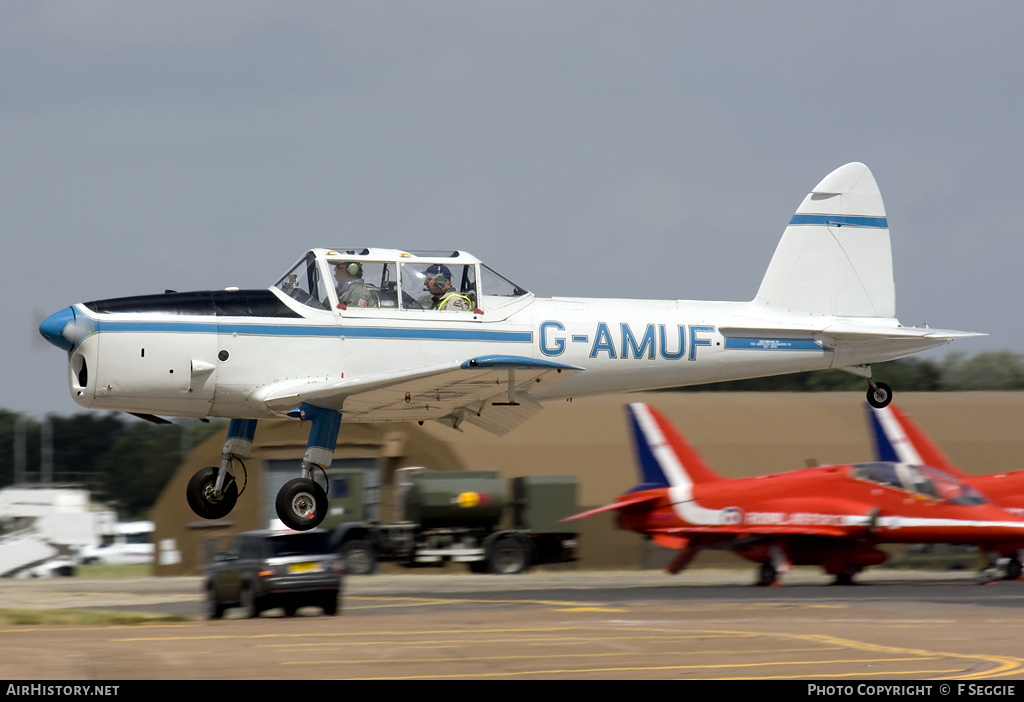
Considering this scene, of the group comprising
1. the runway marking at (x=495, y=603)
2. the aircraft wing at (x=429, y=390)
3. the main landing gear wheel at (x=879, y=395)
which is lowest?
the runway marking at (x=495, y=603)

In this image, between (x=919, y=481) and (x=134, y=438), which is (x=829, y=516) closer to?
(x=919, y=481)

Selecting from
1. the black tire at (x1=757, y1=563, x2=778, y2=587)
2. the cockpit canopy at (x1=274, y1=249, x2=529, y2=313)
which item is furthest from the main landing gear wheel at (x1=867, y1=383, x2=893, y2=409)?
the black tire at (x1=757, y1=563, x2=778, y2=587)

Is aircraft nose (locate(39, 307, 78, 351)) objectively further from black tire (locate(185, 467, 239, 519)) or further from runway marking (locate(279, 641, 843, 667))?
runway marking (locate(279, 641, 843, 667))

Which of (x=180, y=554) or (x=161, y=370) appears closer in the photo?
(x=161, y=370)

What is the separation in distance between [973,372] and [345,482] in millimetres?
40747

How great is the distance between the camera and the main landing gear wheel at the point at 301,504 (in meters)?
12.9

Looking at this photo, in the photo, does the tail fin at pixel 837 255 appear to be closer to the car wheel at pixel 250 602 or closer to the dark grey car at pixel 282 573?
the dark grey car at pixel 282 573

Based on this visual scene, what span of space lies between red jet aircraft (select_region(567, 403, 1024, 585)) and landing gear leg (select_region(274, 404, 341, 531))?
1338 centimetres

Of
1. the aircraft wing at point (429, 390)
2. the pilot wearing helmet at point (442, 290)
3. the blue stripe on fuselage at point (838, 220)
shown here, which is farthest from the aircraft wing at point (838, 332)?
the pilot wearing helmet at point (442, 290)

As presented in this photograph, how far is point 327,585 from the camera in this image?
722 inches

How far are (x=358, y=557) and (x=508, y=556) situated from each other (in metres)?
3.44

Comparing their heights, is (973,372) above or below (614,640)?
above
